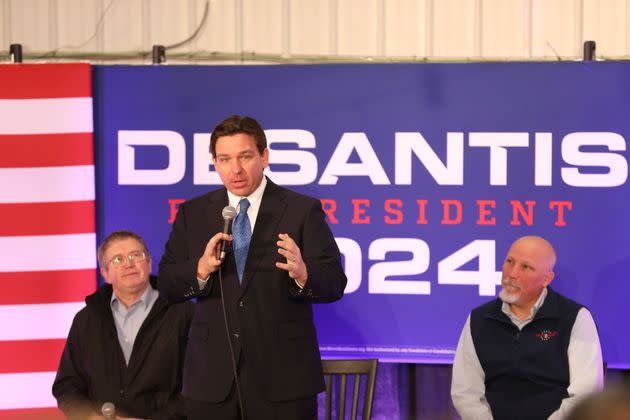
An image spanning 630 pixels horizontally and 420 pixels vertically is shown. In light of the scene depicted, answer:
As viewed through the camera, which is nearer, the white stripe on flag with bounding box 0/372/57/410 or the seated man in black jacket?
the seated man in black jacket

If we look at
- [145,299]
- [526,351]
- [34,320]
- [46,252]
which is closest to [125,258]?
[145,299]

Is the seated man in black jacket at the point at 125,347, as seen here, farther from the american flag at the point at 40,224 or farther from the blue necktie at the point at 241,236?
the blue necktie at the point at 241,236

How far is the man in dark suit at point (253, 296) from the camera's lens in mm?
2574

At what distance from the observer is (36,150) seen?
423 cm

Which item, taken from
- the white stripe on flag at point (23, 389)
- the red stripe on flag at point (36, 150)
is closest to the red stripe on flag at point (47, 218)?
the red stripe on flag at point (36, 150)

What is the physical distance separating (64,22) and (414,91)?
183 centimetres

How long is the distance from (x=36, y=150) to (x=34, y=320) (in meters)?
0.83

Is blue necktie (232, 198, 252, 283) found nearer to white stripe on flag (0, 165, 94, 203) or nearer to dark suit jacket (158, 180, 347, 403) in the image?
dark suit jacket (158, 180, 347, 403)

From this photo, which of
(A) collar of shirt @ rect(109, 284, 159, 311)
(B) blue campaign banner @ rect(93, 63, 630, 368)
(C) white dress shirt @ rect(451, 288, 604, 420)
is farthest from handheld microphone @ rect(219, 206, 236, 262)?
(B) blue campaign banner @ rect(93, 63, 630, 368)

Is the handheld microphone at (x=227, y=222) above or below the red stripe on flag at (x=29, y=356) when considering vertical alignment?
above

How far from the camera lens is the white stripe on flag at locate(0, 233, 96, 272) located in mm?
4219

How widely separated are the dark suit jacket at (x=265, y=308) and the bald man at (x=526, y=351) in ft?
3.25

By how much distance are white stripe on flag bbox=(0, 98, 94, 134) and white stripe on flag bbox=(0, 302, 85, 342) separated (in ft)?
2.81

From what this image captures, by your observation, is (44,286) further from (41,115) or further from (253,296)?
(253,296)
